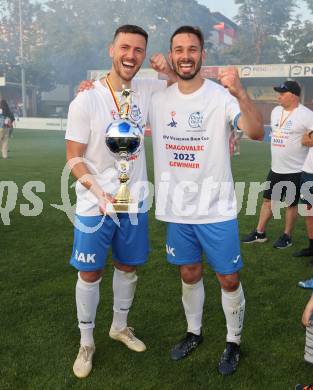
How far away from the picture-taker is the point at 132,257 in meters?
3.21

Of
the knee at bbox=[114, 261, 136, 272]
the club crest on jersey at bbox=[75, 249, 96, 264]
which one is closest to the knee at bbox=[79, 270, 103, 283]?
the club crest on jersey at bbox=[75, 249, 96, 264]

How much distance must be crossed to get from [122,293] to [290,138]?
3.18m

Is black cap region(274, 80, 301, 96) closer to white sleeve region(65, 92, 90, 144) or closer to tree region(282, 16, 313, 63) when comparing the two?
white sleeve region(65, 92, 90, 144)

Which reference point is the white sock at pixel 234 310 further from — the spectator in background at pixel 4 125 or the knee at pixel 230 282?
the spectator in background at pixel 4 125

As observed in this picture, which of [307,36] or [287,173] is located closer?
[287,173]

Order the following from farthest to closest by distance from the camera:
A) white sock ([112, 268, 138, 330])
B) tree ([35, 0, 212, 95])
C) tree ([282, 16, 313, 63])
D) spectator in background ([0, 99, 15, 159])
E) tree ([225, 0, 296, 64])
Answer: tree ([35, 0, 212, 95]) → tree ([225, 0, 296, 64]) → tree ([282, 16, 313, 63]) → spectator in background ([0, 99, 15, 159]) → white sock ([112, 268, 138, 330])

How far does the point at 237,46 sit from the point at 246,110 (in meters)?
58.5

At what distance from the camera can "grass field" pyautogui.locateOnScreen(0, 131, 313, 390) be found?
9.93 ft

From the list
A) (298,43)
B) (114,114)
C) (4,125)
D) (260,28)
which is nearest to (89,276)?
(114,114)

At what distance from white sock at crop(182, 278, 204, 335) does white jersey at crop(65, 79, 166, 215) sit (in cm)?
77

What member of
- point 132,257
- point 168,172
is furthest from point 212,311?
point 168,172

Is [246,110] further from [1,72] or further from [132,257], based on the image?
[1,72]

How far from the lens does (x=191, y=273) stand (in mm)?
3258

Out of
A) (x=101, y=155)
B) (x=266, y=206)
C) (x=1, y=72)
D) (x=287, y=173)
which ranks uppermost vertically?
(x=1, y=72)
